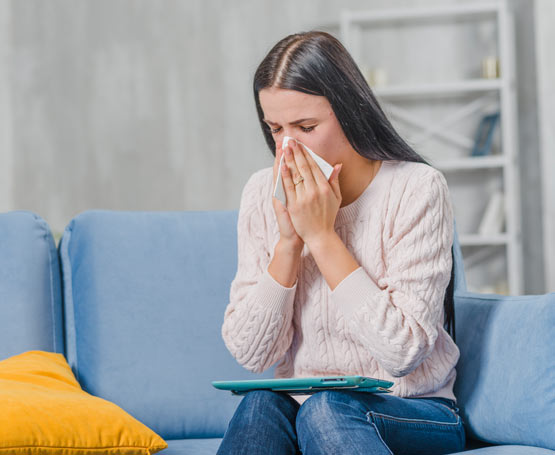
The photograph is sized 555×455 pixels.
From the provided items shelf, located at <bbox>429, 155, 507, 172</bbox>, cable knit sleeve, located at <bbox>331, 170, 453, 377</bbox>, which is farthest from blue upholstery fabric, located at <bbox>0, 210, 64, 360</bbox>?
shelf, located at <bbox>429, 155, 507, 172</bbox>

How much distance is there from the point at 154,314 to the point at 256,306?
317mm

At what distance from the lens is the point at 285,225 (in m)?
1.23

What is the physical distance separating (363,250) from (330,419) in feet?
1.15

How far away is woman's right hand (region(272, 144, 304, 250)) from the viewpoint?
1221mm

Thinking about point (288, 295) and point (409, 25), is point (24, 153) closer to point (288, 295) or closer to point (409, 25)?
point (409, 25)

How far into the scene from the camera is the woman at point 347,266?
1.12 meters

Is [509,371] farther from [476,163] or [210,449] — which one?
[476,163]

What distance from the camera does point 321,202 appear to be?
121cm

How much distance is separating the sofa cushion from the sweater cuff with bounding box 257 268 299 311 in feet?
1.18

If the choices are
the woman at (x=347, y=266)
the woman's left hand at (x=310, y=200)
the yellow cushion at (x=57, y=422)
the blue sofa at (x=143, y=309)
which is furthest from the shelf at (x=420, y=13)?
the yellow cushion at (x=57, y=422)

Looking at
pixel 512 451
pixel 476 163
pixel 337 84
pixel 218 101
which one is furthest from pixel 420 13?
pixel 512 451

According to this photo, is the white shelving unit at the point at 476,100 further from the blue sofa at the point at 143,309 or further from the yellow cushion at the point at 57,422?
the yellow cushion at the point at 57,422

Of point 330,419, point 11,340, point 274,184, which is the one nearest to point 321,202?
point 274,184

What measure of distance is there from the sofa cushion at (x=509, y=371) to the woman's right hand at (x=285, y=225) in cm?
38
